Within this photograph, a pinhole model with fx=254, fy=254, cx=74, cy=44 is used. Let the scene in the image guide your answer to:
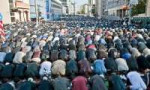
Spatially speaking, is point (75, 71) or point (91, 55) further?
point (91, 55)

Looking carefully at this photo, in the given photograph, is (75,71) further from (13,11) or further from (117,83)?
(13,11)

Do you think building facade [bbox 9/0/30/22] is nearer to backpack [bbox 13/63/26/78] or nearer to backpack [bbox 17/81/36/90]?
backpack [bbox 13/63/26/78]

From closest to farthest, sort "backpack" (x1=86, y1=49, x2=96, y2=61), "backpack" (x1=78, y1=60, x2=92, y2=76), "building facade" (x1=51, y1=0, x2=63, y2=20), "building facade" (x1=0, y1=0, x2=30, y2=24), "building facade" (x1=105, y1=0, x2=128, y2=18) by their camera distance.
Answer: "backpack" (x1=78, y1=60, x2=92, y2=76)
"backpack" (x1=86, y1=49, x2=96, y2=61)
"building facade" (x1=0, y1=0, x2=30, y2=24)
"building facade" (x1=105, y1=0, x2=128, y2=18)
"building facade" (x1=51, y1=0, x2=63, y2=20)

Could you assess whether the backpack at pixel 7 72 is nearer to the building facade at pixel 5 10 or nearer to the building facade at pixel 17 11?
the building facade at pixel 5 10

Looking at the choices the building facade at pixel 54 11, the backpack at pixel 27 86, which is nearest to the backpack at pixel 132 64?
the backpack at pixel 27 86

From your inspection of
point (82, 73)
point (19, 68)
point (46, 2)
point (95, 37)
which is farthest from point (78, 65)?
point (46, 2)

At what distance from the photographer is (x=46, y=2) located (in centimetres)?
8575

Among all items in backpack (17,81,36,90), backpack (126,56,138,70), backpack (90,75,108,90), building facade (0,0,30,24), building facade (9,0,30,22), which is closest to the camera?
backpack (17,81,36,90)

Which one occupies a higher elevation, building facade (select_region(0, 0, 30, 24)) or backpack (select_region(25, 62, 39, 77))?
building facade (select_region(0, 0, 30, 24))

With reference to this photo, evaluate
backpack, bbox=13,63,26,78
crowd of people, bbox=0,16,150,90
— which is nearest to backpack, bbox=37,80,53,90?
crowd of people, bbox=0,16,150,90

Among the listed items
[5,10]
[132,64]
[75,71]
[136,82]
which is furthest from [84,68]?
[5,10]

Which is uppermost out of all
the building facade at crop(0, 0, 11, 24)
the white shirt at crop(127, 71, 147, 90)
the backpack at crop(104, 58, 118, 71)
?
the building facade at crop(0, 0, 11, 24)

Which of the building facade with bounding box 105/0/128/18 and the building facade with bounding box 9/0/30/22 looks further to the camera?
the building facade with bounding box 105/0/128/18

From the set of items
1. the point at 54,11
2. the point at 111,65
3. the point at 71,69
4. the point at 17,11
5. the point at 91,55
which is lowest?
the point at 71,69
